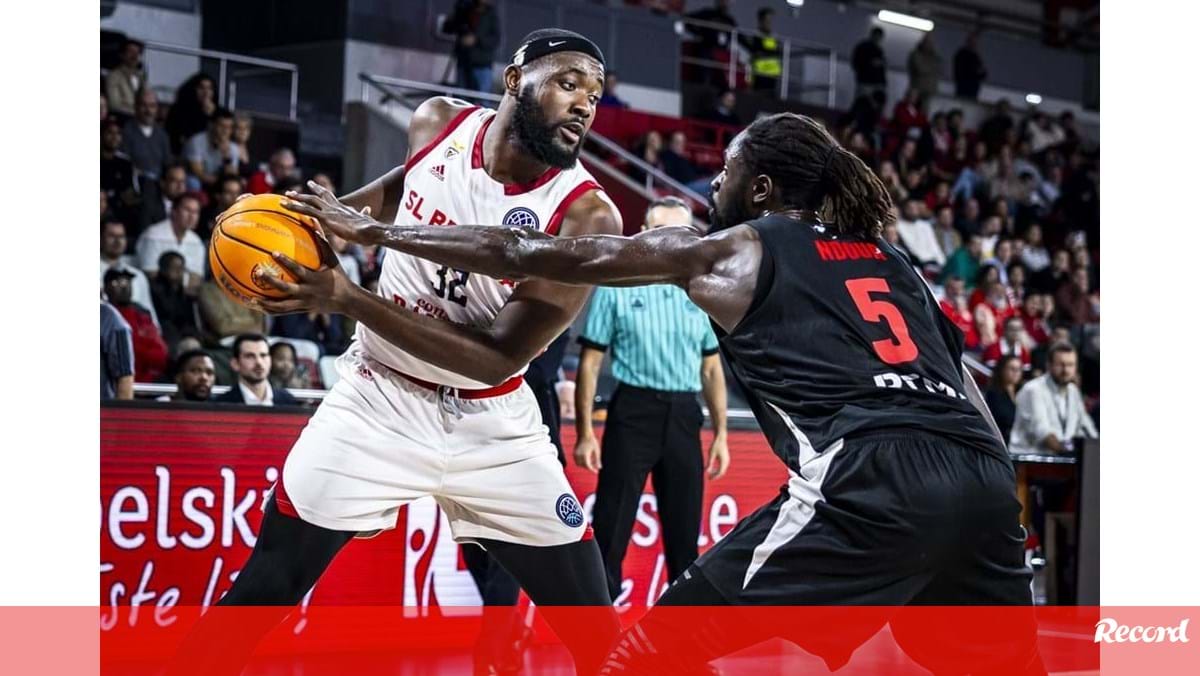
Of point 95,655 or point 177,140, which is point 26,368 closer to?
point 95,655

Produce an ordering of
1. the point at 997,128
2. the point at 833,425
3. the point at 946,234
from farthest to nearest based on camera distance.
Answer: the point at 997,128, the point at 946,234, the point at 833,425

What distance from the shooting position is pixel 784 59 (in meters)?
20.3

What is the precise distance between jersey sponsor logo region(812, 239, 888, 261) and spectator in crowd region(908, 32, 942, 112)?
17.9 metres

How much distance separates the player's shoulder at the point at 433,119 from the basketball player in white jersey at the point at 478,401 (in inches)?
3.4

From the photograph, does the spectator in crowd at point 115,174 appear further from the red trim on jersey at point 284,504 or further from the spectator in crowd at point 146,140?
the red trim on jersey at point 284,504

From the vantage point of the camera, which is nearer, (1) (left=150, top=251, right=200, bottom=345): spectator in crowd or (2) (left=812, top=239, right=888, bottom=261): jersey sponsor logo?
(2) (left=812, top=239, right=888, bottom=261): jersey sponsor logo

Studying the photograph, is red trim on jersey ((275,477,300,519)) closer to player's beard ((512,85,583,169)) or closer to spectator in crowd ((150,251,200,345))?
player's beard ((512,85,583,169))

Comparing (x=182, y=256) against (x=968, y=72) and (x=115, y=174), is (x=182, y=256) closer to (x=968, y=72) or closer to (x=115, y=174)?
(x=115, y=174)

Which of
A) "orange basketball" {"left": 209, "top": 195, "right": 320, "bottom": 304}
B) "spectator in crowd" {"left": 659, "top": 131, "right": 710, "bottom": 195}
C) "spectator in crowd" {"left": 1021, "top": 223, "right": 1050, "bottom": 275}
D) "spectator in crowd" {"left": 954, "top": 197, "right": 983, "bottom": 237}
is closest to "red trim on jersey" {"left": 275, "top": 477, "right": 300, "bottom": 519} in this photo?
"orange basketball" {"left": 209, "top": 195, "right": 320, "bottom": 304}

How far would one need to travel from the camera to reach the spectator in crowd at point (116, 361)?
739cm

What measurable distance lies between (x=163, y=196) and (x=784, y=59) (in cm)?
1158

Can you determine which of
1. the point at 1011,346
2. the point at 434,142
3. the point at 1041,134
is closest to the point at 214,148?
the point at 1011,346

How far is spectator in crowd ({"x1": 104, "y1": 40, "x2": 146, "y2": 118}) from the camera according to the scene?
12.2m

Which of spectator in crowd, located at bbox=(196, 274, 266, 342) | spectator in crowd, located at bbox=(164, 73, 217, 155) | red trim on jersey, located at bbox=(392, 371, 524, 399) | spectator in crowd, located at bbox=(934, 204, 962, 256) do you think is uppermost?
spectator in crowd, located at bbox=(164, 73, 217, 155)
